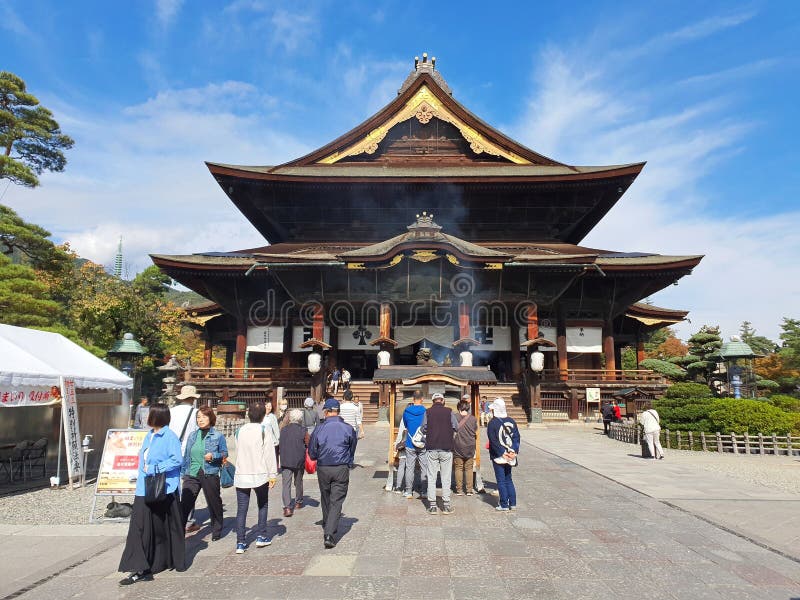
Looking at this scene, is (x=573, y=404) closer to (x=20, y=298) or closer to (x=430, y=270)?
(x=430, y=270)

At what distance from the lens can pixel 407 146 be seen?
2722 cm

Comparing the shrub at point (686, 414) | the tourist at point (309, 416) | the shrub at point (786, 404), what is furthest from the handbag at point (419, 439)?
the shrub at point (786, 404)

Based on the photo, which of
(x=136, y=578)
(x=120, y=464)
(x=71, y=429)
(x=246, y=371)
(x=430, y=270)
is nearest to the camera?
(x=136, y=578)

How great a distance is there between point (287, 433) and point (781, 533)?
721cm

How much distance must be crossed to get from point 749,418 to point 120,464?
54.9ft

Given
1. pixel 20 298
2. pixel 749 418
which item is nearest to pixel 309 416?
pixel 749 418

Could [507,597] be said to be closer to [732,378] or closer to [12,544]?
[12,544]

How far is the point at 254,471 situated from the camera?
18.9 feet

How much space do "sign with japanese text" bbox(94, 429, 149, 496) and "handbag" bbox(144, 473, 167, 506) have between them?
8.23ft

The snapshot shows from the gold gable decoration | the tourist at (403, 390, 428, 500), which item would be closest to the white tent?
the tourist at (403, 390, 428, 500)

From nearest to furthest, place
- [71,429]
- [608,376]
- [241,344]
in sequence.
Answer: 1. [71,429]
2. [608,376]
3. [241,344]

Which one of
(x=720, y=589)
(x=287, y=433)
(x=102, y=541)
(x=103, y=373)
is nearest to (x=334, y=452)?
(x=287, y=433)

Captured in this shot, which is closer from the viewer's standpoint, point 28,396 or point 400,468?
point 400,468

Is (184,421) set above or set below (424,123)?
below
